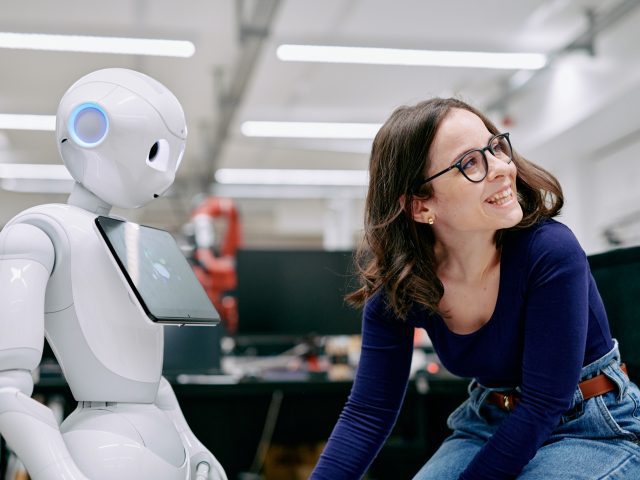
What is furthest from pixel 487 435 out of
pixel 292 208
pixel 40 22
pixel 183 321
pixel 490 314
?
pixel 292 208

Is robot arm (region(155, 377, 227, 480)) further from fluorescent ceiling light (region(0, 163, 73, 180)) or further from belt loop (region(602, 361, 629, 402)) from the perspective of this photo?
fluorescent ceiling light (region(0, 163, 73, 180))

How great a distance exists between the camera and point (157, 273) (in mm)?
1159

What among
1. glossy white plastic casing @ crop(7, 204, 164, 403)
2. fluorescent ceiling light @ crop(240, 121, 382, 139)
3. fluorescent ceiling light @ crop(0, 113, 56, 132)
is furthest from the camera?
fluorescent ceiling light @ crop(240, 121, 382, 139)

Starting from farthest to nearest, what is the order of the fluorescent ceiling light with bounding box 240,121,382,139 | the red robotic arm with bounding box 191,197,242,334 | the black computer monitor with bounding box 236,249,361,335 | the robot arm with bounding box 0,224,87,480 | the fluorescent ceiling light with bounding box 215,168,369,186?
the fluorescent ceiling light with bounding box 215,168,369,186 → the fluorescent ceiling light with bounding box 240,121,382,139 → the red robotic arm with bounding box 191,197,242,334 → the black computer monitor with bounding box 236,249,361,335 → the robot arm with bounding box 0,224,87,480

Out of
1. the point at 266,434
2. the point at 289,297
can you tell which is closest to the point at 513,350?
the point at 289,297

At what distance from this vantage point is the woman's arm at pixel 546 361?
1.15 meters

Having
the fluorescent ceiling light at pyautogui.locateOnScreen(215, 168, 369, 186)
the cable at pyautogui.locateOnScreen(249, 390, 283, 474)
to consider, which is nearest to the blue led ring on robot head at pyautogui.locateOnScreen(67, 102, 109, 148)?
the cable at pyautogui.locateOnScreen(249, 390, 283, 474)

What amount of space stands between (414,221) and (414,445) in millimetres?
1481

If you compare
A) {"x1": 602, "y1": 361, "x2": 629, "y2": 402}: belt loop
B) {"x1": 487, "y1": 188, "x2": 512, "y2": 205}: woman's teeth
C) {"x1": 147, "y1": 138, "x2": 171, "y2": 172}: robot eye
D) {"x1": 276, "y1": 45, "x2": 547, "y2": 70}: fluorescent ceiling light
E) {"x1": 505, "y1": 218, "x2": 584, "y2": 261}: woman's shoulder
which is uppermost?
{"x1": 276, "y1": 45, "x2": 547, "y2": 70}: fluorescent ceiling light

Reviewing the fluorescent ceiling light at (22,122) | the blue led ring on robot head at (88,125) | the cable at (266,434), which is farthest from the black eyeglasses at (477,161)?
the fluorescent ceiling light at (22,122)

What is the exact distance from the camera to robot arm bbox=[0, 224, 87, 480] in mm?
995

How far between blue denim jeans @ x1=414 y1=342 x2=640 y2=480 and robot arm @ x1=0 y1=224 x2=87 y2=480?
2.15 ft

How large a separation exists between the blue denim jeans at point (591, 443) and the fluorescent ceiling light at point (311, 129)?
5.82 m

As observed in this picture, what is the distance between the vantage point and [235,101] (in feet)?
20.1
